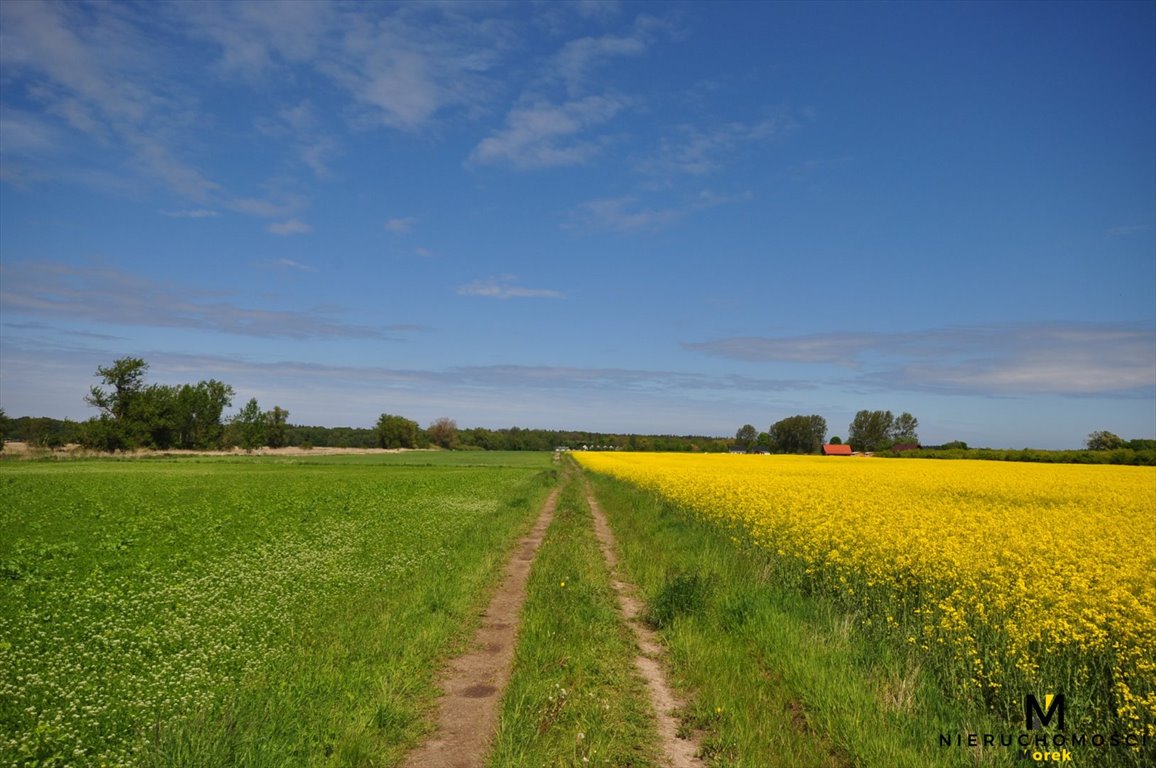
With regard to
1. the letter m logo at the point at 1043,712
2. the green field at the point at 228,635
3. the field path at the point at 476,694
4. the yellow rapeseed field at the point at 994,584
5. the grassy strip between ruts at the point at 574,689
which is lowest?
the field path at the point at 476,694

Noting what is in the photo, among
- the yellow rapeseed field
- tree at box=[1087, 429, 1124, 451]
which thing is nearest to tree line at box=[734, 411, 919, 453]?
tree at box=[1087, 429, 1124, 451]

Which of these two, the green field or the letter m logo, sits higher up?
the letter m logo

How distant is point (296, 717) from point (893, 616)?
271 inches

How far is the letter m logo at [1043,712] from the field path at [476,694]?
4495mm

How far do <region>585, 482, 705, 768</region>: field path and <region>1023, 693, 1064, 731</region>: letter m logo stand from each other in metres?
2.75

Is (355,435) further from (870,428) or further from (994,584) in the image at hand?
(994,584)

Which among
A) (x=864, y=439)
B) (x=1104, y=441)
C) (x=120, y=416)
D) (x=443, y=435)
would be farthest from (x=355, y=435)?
(x=1104, y=441)

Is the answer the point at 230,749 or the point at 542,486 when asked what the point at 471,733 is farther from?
the point at 542,486

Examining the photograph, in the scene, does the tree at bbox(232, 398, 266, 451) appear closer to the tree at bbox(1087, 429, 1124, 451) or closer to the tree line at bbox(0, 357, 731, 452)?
the tree line at bbox(0, 357, 731, 452)

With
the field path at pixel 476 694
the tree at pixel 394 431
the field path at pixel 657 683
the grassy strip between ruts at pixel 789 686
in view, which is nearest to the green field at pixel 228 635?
the field path at pixel 476 694

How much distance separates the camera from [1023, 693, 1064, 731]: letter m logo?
5.07m

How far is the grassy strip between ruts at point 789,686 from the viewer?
4.91 metres

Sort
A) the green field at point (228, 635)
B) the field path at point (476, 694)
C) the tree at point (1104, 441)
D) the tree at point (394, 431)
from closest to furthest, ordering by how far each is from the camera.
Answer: the green field at point (228, 635), the field path at point (476, 694), the tree at point (1104, 441), the tree at point (394, 431)

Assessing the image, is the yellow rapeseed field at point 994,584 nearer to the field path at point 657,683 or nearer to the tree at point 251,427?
the field path at point 657,683
